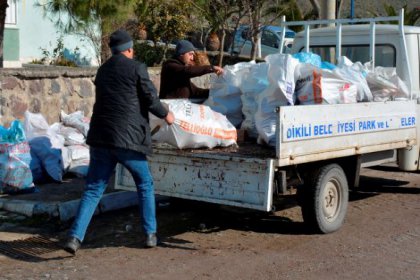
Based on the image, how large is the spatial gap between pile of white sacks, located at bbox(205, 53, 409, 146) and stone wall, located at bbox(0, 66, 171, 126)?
3.13m

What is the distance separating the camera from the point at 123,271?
6.14 metres

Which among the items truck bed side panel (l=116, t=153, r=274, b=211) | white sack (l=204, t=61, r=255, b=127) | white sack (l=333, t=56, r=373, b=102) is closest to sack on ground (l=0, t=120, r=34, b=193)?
truck bed side panel (l=116, t=153, r=274, b=211)

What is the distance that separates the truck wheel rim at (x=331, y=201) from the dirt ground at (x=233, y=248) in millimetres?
193

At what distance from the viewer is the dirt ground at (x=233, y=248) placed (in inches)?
242

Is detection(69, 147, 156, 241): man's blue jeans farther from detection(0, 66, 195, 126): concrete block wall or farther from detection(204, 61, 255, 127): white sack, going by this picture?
detection(0, 66, 195, 126): concrete block wall

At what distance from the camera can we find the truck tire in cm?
712

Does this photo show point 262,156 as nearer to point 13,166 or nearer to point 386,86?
point 386,86

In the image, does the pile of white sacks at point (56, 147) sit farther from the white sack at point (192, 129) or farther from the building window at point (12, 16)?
the building window at point (12, 16)

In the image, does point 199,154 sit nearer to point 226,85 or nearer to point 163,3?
point 226,85

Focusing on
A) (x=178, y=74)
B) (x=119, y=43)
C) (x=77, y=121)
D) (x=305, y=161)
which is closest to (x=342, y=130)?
(x=305, y=161)

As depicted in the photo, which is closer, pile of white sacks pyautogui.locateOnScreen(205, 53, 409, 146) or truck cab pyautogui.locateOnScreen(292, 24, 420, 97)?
pile of white sacks pyautogui.locateOnScreen(205, 53, 409, 146)

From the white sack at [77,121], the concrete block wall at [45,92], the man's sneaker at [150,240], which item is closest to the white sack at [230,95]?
the man's sneaker at [150,240]

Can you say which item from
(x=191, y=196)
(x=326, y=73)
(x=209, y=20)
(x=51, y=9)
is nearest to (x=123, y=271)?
(x=191, y=196)

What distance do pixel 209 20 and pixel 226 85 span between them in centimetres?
1204
